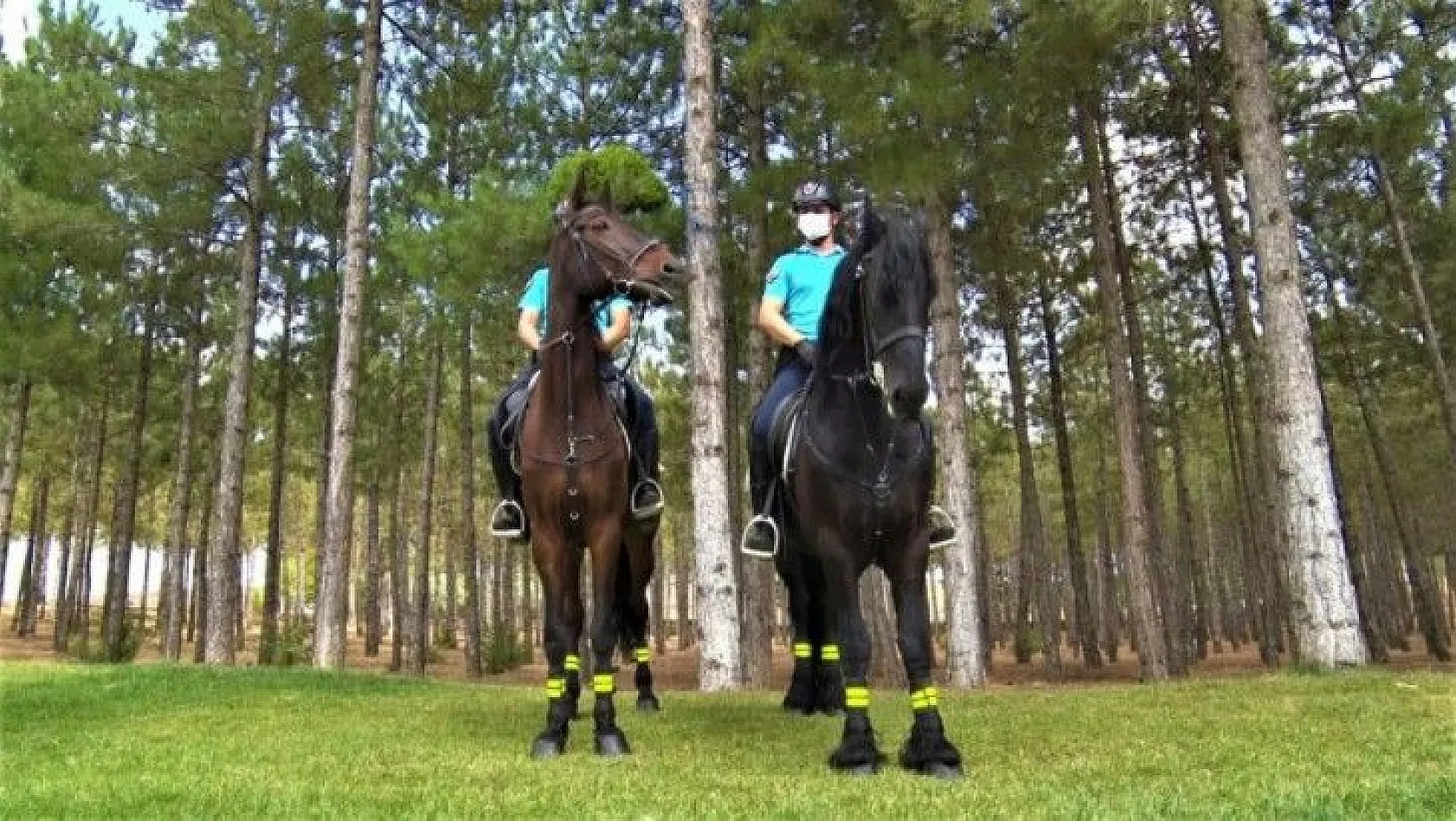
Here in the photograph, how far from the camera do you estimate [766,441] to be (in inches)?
289

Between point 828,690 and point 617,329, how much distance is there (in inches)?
135

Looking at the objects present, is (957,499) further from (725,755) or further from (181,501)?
(181,501)

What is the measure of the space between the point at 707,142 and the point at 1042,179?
732cm

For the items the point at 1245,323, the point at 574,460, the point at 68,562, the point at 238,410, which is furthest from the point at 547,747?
the point at 68,562

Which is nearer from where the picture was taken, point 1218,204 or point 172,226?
point 1218,204

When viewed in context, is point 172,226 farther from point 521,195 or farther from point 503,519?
point 503,519

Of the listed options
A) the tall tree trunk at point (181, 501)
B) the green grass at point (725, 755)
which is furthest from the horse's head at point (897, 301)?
the tall tree trunk at point (181, 501)

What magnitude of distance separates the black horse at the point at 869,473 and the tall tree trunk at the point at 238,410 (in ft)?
49.0

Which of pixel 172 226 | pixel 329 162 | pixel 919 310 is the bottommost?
pixel 919 310

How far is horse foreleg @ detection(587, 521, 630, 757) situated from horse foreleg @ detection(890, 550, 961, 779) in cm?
182

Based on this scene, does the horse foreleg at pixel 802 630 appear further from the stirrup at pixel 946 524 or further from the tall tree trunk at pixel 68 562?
the tall tree trunk at pixel 68 562

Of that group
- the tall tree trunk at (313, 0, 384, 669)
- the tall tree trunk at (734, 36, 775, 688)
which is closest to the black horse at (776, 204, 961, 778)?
the tall tree trunk at (313, 0, 384, 669)

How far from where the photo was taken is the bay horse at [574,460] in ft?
21.5

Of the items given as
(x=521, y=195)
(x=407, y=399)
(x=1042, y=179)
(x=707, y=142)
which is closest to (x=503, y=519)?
(x=707, y=142)
